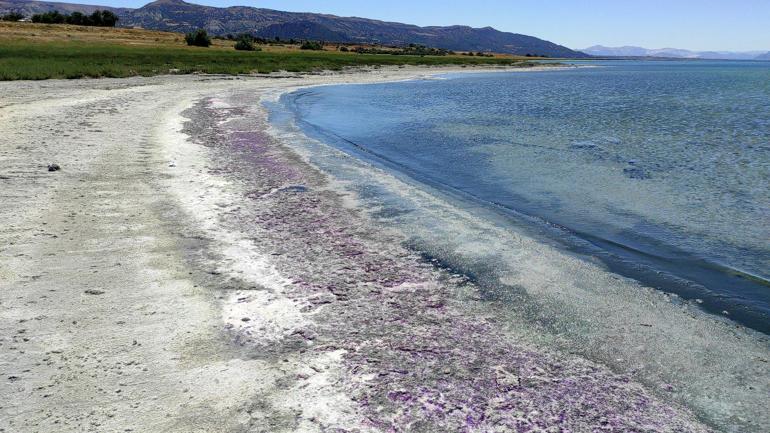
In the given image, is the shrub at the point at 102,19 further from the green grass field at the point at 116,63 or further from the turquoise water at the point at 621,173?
the turquoise water at the point at 621,173

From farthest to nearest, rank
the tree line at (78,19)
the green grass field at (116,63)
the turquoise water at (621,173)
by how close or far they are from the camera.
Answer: the tree line at (78,19)
the green grass field at (116,63)
the turquoise water at (621,173)

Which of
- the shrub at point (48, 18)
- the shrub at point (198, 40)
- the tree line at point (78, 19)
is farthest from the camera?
the tree line at point (78, 19)

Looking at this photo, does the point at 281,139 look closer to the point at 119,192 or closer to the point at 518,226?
the point at 119,192

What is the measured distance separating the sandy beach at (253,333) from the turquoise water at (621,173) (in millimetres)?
2480

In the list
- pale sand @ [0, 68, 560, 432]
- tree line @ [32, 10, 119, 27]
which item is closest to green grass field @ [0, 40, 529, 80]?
pale sand @ [0, 68, 560, 432]

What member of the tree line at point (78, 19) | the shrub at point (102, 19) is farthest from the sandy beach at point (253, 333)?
the shrub at point (102, 19)

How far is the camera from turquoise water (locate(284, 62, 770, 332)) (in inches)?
316

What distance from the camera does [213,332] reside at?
205 inches

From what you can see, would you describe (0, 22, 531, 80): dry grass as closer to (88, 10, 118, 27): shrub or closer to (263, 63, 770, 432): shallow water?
(88, 10, 118, 27): shrub

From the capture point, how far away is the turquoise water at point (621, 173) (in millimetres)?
8023

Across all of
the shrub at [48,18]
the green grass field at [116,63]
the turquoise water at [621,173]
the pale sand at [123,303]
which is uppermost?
the shrub at [48,18]

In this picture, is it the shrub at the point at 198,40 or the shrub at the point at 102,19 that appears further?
the shrub at the point at 102,19

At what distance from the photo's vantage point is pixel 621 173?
1433 cm

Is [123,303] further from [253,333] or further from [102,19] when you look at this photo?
[102,19]
